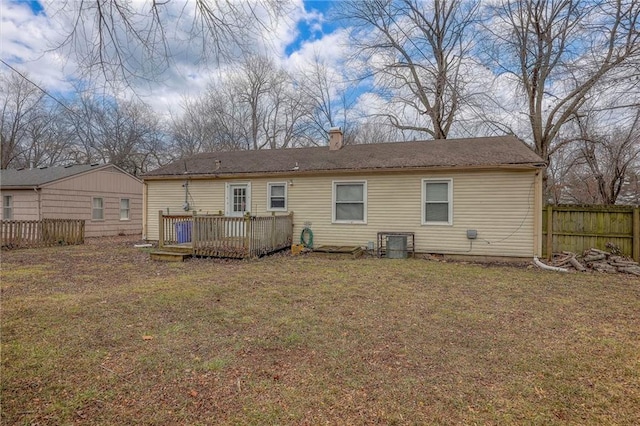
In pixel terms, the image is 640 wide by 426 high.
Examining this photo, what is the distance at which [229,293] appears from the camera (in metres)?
5.68

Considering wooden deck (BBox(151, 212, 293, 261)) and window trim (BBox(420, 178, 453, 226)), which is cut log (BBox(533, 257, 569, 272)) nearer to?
window trim (BBox(420, 178, 453, 226))

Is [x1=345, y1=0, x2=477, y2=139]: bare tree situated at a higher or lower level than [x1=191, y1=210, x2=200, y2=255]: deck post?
higher

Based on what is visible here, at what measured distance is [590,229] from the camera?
29.7 feet

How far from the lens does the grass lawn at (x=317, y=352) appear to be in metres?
2.47

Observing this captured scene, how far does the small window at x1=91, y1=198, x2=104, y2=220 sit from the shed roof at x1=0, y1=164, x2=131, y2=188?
64.7 inches

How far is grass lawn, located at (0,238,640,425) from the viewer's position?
2.47 meters

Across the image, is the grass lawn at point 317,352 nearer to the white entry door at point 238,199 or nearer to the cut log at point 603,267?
the cut log at point 603,267

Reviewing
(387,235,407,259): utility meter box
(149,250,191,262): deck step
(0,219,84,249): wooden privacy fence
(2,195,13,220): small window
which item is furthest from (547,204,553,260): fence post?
(2,195,13,220): small window

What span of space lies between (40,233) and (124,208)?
647cm

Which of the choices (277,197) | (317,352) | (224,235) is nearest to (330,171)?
(277,197)

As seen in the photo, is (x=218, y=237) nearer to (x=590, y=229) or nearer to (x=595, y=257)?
(x=595, y=257)

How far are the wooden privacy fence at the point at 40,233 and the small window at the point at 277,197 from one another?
8310mm

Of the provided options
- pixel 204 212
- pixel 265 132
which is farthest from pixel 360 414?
pixel 265 132

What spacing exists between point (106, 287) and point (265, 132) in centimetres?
2175
